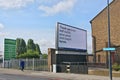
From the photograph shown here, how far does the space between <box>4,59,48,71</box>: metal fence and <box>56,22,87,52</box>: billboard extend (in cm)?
347

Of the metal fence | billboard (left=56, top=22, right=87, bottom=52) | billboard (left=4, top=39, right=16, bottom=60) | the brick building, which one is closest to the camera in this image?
billboard (left=56, top=22, right=87, bottom=52)

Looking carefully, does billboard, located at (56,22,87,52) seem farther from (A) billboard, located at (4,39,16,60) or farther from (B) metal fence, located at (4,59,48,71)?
(A) billboard, located at (4,39,16,60)

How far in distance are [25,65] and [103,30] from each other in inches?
670

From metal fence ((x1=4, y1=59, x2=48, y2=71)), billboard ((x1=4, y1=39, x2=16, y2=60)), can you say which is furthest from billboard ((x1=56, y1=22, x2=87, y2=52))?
billboard ((x1=4, y1=39, x2=16, y2=60))

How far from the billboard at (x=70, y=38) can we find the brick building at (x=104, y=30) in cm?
501

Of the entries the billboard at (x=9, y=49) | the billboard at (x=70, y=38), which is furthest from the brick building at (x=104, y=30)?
the billboard at (x=9, y=49)

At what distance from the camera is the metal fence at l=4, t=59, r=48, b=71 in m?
44.8

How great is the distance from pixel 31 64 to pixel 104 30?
16974mm

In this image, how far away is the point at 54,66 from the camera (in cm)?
4194

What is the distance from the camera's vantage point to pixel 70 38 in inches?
1838

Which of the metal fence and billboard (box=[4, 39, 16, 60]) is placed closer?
the metal fence

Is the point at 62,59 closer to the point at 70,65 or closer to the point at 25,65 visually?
the point at 70,65

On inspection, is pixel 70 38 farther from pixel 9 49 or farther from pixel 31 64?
pixel 9 49

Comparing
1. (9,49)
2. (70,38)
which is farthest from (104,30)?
(9,49)
